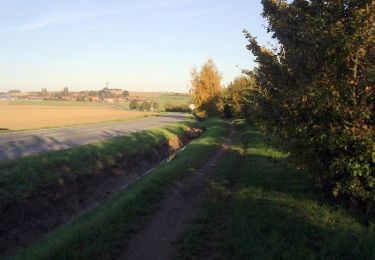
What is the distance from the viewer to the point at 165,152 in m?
29.0

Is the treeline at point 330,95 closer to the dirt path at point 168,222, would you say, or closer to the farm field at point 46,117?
the dirt path at point 168,222

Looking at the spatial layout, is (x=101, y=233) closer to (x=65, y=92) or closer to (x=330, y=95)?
(x=330, y=95)

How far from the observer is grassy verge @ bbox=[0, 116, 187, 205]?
41.9 ft

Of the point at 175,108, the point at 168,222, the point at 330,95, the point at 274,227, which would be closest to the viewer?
the point at 274,227

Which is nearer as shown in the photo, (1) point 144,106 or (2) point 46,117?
(2) point 46,117

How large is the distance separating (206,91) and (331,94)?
47.9 meters

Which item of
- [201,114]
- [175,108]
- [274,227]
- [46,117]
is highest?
[274,227]

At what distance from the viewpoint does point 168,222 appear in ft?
32.3

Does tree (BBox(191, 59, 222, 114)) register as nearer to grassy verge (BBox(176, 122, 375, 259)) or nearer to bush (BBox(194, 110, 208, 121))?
bush (BBox(194, 110, 208, 121))

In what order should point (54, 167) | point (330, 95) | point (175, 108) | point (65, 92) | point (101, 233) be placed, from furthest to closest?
1. point (65, 92)
2. point (175, 108)
3. point (54, 167)
4. point (330, 95)
5. point (101, 233)

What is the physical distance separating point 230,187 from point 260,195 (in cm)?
209

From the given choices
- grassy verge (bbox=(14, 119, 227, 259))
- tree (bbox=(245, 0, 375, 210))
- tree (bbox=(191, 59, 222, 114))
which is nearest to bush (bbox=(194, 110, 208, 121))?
tree (bbox=(191, 59, 222, 114))

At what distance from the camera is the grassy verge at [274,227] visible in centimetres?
700

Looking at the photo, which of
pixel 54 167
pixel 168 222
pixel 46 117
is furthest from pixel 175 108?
pixel 168 222
